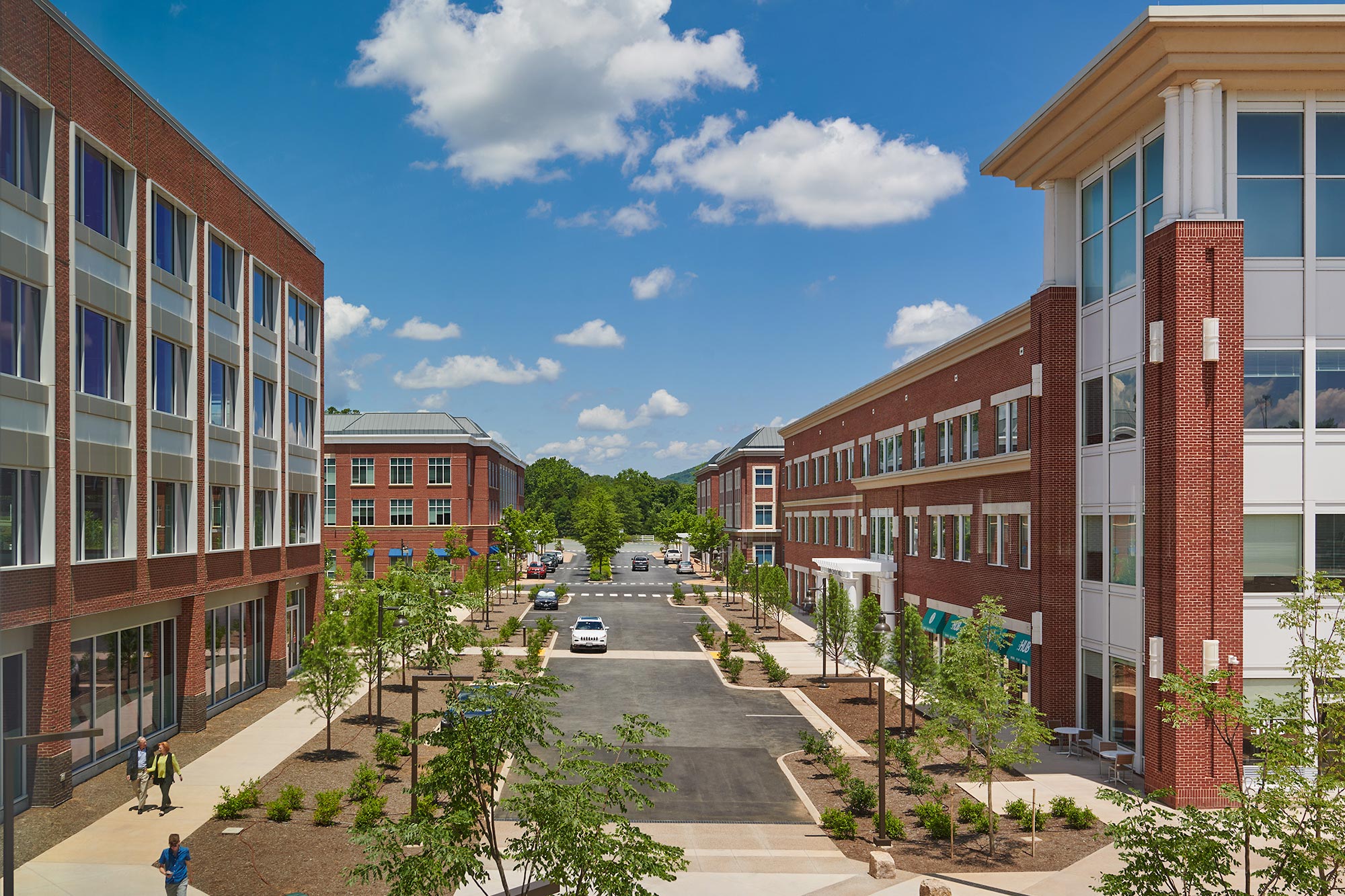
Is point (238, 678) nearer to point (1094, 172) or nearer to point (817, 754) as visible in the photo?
point (817, 754)

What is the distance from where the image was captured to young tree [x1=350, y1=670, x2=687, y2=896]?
34.3 ft

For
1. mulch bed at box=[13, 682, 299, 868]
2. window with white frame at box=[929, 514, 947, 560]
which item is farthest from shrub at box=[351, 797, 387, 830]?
window with white frame at box=[929, 514, 947, 560]

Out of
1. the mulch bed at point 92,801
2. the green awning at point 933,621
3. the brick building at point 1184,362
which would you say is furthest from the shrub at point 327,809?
the green awning at point 933,621

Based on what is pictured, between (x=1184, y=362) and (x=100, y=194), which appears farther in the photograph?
(x=100, y=194)

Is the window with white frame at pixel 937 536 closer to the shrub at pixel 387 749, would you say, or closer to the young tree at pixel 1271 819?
the young tree at pixel 1271 819

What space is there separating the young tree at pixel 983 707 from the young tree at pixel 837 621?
16075 mm

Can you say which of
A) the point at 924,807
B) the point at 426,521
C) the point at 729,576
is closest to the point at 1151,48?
the point at 924,807

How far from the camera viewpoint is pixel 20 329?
785 inches

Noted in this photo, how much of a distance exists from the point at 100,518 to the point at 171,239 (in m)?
9.20

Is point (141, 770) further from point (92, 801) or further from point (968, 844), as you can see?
point (968, 844)

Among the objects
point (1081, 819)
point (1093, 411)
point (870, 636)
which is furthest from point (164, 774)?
point (1093, 411)

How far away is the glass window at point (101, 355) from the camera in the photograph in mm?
22578

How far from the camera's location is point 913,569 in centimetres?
4216

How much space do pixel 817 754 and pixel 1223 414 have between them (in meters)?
13.0
